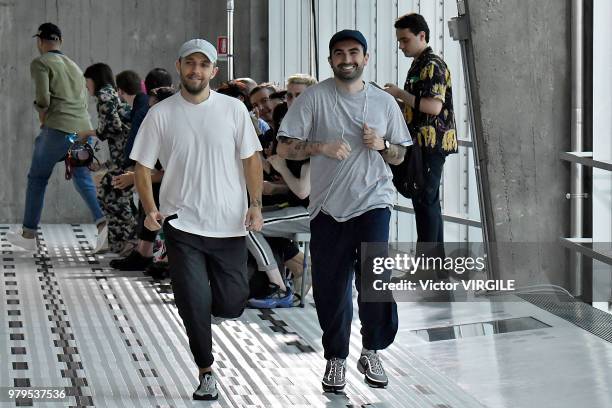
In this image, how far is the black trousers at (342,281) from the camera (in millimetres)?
5988

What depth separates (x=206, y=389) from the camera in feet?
19.3

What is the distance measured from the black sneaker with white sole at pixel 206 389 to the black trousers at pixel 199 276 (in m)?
0.06

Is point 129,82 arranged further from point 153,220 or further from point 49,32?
point 153,220

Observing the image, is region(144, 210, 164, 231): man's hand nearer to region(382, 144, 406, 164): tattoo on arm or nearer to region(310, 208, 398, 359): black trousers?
region(310, 208, 398, 359): black trousers

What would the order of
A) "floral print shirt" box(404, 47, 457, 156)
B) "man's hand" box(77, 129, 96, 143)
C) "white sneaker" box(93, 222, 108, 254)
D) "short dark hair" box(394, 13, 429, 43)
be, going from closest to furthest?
"floral print shirt" box(404, 47, 457, 156), "short dark hair" box(394, 13, 429, 43), "man's hand" box(77, 129, 96, 143), "white sneaker" box(93, 222, 108, 254)

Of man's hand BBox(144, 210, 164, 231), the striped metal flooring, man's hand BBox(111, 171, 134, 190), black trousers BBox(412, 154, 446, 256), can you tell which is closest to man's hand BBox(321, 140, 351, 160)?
man's hand BBox(144, 210, 164, 231)

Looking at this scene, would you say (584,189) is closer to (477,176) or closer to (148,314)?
(477,176)

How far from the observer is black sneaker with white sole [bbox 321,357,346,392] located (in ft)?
Result: 19.7

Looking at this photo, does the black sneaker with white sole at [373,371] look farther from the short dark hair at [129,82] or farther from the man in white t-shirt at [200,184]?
the short dark hair at [129,82]

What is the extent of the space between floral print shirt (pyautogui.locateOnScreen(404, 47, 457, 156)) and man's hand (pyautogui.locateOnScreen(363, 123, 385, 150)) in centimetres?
253

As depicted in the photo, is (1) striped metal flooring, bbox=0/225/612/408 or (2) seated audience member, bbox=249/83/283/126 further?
(2) seated audience member, bbox=249/83/283/126

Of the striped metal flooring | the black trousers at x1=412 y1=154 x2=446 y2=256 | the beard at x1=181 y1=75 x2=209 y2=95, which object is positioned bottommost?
the striped metal flooring

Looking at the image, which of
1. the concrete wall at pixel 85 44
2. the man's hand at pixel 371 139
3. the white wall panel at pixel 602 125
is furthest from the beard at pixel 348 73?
the concrete wall at pixel 85 44

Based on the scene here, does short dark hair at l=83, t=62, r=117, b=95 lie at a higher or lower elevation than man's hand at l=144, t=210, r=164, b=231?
higher
